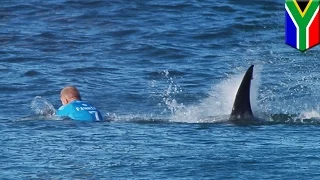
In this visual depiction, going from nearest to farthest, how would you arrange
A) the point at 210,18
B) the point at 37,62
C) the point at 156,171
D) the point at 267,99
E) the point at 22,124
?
the point at 156,171 < the point at 22,124 < the point at 267,99 < the point at 37,62 < the point at 210,18

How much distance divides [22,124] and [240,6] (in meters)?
14.6

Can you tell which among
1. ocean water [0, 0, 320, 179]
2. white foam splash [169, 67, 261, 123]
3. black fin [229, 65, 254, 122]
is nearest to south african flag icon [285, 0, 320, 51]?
ocean water [0, 0, 320, 179]

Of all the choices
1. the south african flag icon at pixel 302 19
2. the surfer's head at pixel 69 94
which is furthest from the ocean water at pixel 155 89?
the south african flag icon at pixel 302 19

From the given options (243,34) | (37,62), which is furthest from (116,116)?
(243,34)

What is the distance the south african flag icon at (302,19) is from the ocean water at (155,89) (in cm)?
97

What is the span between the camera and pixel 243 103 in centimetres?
1617

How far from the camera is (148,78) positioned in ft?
72.6

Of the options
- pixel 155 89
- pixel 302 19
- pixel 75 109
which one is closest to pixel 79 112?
pixel 75 109

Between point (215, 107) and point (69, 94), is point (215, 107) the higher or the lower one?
the lower one

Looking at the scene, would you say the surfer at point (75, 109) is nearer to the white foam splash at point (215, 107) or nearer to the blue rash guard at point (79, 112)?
the blue rash guard at point (79, 112)

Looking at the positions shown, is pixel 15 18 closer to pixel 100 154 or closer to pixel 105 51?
pixel 105 51

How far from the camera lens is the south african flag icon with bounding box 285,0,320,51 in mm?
17773

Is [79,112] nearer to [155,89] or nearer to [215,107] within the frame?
[215,107]

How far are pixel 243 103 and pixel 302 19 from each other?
2730 mm
